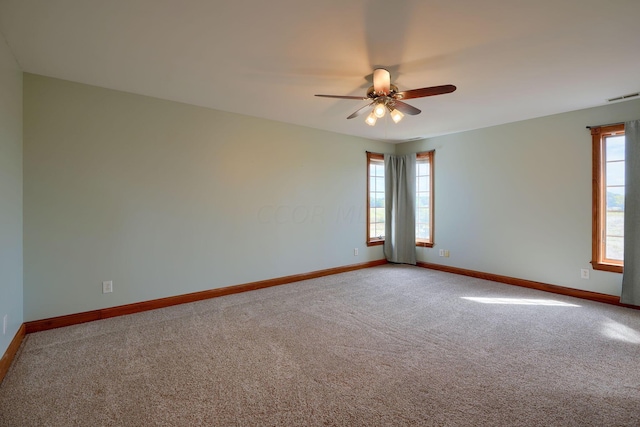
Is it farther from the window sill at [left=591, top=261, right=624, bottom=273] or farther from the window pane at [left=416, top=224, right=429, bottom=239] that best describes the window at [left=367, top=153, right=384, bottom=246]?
the window sill at [left=591, top=261, right=624, bottom=273]

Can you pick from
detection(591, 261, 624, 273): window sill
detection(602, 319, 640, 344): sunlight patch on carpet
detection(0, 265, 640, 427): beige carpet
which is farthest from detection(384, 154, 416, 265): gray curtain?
detection(602, 319, 640, 344): sunlight patch on carpet

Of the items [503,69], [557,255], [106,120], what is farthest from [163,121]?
[557,255]

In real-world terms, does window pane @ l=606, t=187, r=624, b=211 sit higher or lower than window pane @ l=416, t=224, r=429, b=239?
higher

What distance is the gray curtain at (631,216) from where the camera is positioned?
11.3 feet

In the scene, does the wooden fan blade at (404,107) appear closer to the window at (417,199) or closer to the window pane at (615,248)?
the window at (417,199)

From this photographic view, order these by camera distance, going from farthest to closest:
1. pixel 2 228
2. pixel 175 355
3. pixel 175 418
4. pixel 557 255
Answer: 1. pixel 557 255
2. pixel 175 355
3. pixel 2 228
4. pixel 175 418

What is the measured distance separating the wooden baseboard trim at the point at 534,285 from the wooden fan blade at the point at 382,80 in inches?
145

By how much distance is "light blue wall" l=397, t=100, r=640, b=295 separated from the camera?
153 inches

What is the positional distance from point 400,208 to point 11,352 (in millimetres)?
5515

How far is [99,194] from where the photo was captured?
10.4ft

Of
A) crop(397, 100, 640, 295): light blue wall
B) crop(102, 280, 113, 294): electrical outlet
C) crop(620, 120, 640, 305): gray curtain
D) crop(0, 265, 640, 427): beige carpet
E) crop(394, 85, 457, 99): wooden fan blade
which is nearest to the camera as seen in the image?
crop(0, 265, 640, 427): beige carpet

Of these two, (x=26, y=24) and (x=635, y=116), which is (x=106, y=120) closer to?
(x=26, y=24)

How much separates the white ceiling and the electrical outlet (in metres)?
2.11

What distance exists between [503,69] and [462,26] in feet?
3.10
